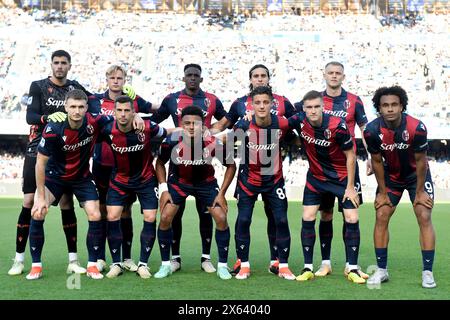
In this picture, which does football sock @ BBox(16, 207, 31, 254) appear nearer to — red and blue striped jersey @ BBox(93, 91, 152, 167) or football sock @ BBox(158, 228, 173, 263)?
red and blue striped jersey @ BBox(93, 91, 152, 167)

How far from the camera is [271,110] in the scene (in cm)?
723

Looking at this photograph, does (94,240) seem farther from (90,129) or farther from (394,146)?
(394,146)

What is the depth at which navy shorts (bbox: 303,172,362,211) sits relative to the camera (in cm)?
657

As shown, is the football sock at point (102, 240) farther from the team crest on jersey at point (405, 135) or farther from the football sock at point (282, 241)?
the team crest on jersey at point (405, 135)

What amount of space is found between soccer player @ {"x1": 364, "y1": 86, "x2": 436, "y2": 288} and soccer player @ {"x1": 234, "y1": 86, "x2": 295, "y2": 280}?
934 mm

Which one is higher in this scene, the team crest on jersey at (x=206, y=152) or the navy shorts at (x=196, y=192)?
the team crest on jersey at (x=206, y=152)

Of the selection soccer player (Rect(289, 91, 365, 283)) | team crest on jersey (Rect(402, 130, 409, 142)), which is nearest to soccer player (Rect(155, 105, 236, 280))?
soccer player (Rect(289, 91, 365, 283))

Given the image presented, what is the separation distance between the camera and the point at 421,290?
19.1ft

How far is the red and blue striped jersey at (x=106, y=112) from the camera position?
7109 millimetres

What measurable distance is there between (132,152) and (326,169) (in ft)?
6.69

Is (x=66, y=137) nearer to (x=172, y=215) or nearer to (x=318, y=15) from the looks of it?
(x=172, y=215)

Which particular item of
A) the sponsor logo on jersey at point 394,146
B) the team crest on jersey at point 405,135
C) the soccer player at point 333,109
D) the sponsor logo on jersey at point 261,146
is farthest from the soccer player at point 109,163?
the team crest on jersey at point 405,135

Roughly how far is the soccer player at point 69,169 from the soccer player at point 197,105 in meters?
0.96

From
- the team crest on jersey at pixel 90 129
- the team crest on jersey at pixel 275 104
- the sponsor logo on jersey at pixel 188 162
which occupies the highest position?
the team crest on jersey at pixel 275 104
